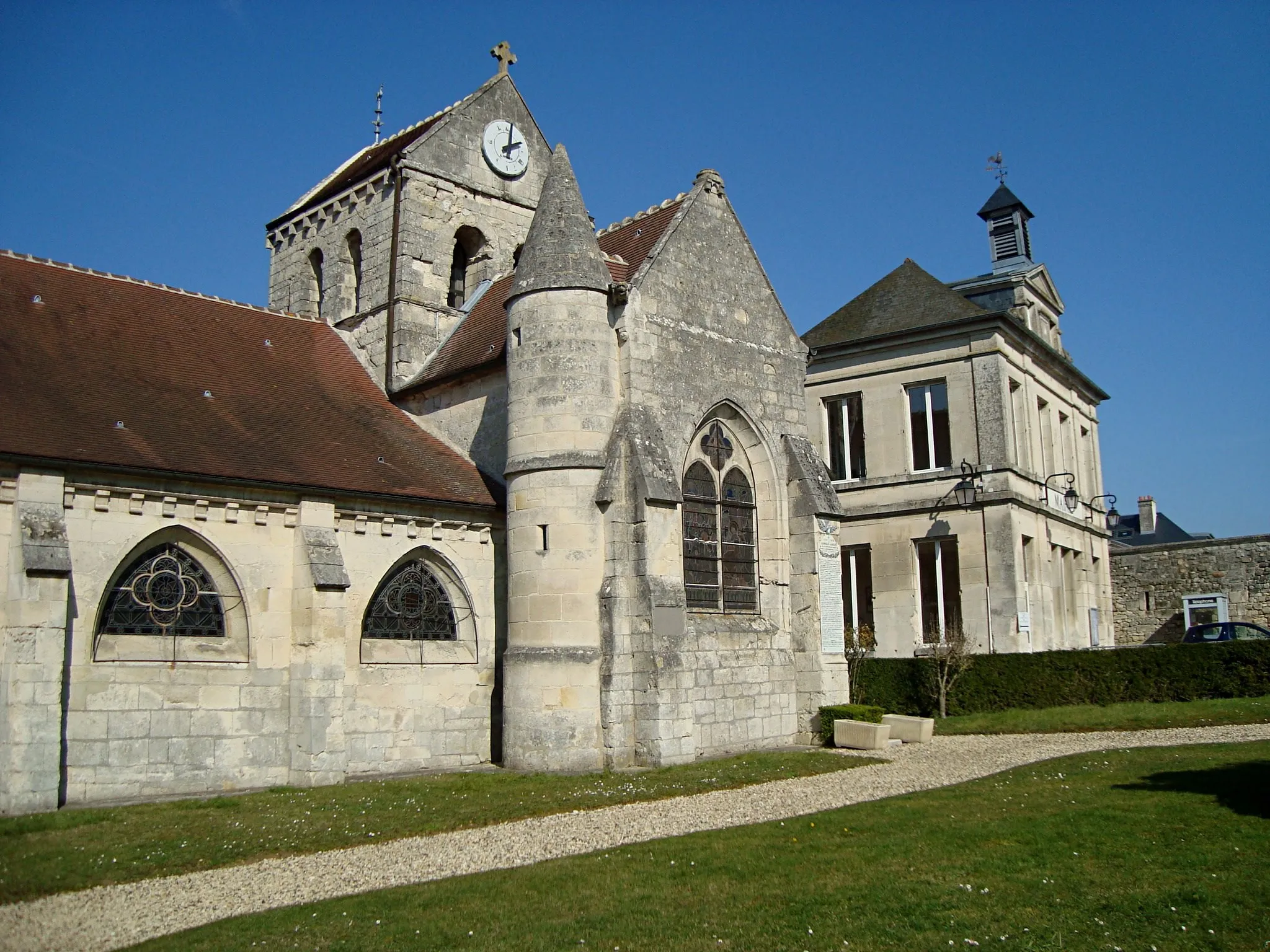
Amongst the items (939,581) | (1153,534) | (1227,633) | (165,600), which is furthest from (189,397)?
(1153,534)

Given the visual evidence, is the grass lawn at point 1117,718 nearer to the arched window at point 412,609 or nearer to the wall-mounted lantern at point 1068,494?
the wall-mounted lantern at point 1068,494

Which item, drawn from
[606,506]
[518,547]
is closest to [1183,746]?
[606,506]

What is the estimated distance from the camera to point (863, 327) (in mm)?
26859

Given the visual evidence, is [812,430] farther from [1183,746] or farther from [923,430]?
[1183,746]

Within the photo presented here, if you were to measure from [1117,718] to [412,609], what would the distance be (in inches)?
454

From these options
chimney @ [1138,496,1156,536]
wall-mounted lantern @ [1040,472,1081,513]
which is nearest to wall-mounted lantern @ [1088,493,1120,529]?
wall-mounted lantern @ [1040,472,1081,513]

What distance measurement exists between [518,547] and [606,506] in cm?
144

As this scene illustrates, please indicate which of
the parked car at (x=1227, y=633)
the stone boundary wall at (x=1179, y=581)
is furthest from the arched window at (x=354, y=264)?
the stone boundary wall at (x=1179, y=581)

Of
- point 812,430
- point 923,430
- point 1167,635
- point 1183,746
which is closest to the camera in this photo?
point 1183,746

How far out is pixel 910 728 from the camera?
18094 millimetres

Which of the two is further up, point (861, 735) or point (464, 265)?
point (464, 265)

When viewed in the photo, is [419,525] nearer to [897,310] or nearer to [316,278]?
[316,278]

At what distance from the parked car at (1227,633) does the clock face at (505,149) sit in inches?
673

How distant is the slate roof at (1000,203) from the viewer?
29922 millimetres
